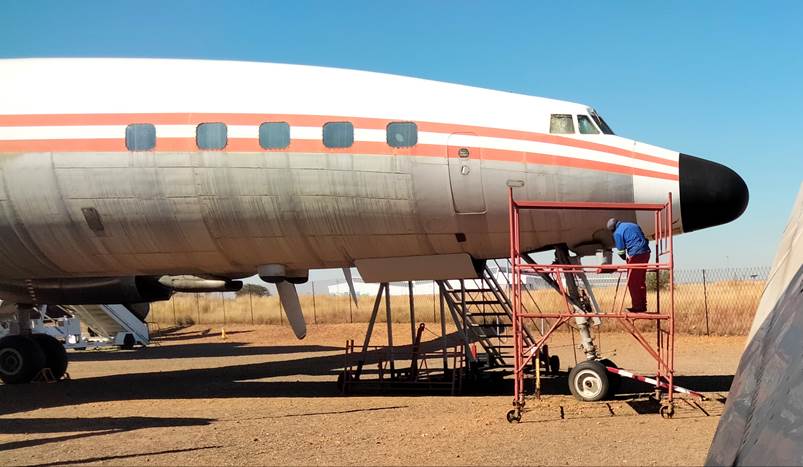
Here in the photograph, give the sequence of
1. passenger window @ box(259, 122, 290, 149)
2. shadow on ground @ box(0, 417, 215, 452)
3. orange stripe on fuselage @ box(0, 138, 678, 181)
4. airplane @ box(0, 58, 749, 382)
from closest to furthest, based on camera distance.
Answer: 1. shadow on ground @ box(0, 417, 215, 452)
2. orange stripe on fuselage @ box(0, 138, 678, 181)
3. airplane @ box(0, 58, 749, 382)
4. passenger window @ box(259, 122, 290, 149)

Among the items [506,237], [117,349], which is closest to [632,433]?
[506,237]

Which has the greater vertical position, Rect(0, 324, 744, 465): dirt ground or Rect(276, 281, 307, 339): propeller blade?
Rect(276, 281, 307, 339): propeller blade

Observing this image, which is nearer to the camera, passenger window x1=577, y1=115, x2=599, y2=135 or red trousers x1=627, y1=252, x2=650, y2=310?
red trousers x1=627, y1=252, x2=650, y2=310

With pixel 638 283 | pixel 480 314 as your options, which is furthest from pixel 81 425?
pixel 638 283

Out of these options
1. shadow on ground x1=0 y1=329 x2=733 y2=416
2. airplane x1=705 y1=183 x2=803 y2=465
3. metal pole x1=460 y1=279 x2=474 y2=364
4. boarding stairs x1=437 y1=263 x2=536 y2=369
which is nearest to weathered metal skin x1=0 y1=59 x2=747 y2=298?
metal pole x1=460 y1=279 x2=474 y2=364

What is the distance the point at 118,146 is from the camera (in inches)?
413

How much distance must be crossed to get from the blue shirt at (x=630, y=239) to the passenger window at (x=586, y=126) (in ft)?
4.90

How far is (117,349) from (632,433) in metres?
22.1

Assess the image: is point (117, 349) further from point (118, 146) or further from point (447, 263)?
point (447, 263)

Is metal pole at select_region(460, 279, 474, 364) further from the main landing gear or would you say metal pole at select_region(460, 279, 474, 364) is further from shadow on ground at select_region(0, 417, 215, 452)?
the main landing gear

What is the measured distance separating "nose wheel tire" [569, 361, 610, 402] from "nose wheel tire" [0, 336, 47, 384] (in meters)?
10.8

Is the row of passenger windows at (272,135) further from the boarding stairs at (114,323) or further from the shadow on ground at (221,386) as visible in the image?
the boarding stairs at (114,323)

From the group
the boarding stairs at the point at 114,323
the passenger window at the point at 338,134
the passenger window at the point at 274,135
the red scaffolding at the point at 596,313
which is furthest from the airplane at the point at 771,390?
the boarding stairs at the point at 114,323

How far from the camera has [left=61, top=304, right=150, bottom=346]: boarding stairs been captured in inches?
979
